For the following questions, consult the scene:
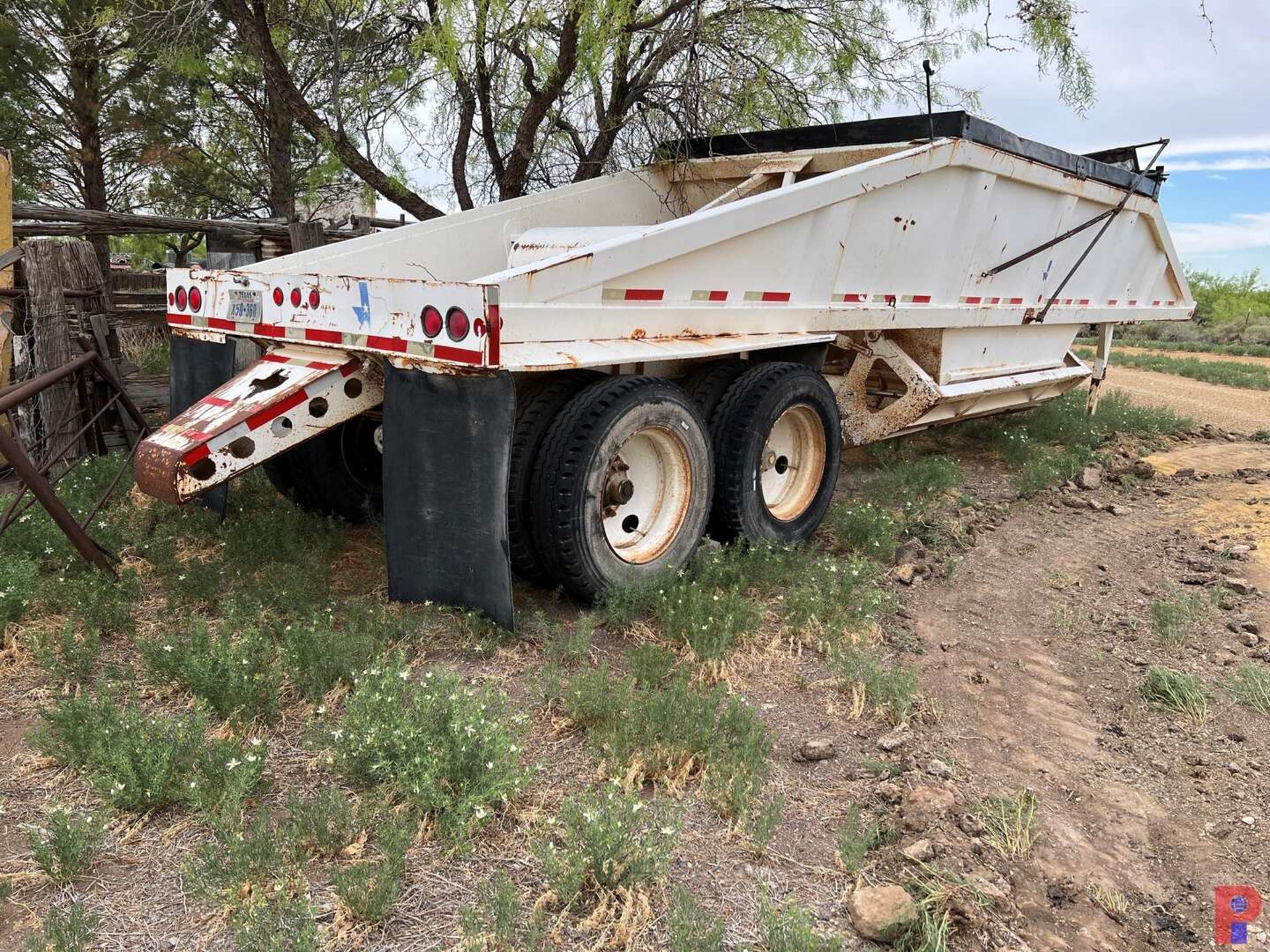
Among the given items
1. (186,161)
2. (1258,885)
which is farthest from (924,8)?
(186,161)

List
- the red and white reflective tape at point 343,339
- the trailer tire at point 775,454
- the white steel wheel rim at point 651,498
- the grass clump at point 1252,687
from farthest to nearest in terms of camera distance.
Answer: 1. the trailer tire at point 775,454
2. the white steel wheel rim at point 651,498
3. the grass clump at point 1252,687
4. the red and white reflective tape at point 343,339

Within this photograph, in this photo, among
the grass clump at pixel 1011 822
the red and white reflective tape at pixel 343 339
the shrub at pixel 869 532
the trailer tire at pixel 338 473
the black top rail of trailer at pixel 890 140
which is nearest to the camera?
the grass clump at pixel 1011 822

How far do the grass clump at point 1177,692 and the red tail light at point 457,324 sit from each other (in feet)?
10.2

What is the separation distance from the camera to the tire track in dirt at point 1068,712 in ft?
9.21

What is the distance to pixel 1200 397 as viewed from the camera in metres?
13.1

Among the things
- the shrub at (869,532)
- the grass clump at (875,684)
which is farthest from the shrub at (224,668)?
the shrub at (869,532)

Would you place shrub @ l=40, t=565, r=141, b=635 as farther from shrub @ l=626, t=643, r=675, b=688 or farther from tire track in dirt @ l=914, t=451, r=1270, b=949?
tire track in dirt @ l=914, t=451, r=1270, b=949

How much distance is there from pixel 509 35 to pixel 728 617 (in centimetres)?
500

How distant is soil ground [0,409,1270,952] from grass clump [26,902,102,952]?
0.06 metres

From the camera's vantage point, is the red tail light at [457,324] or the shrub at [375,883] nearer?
the shrub at [375,883]

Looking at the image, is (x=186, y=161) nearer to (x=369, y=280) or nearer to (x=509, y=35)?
(x=509, y=35)

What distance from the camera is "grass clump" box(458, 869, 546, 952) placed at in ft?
7.25

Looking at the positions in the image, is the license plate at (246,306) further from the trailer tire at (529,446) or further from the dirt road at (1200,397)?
the dirt road at (1200,397)

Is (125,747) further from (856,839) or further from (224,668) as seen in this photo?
(856,839)
